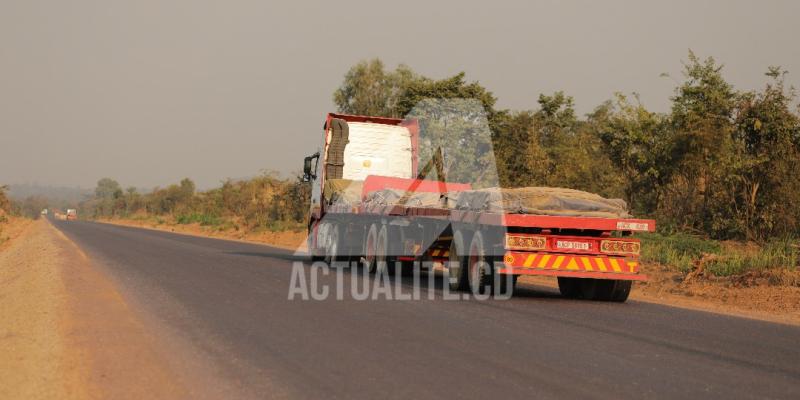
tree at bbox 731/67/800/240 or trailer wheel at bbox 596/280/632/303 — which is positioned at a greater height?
tree at bbox 731/67/800/240

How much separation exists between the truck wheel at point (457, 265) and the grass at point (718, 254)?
4.98 metres

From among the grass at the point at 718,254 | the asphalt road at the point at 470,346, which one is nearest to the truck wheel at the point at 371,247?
the asphalt road at the point at 470,346

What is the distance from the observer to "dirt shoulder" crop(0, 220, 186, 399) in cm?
641

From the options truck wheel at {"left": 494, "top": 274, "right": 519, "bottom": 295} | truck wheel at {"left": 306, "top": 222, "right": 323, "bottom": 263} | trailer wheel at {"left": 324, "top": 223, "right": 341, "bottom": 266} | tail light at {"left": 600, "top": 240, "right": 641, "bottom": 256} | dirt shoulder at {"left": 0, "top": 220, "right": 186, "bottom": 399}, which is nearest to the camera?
dirt shoulder at {"left": 0, "top": 220, "right": 186, "bottom": 399}

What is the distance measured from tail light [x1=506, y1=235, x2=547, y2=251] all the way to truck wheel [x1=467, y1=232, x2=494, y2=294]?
704mm

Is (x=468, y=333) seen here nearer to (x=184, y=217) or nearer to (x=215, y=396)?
(x=215, y=396)

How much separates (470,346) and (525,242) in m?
4.83

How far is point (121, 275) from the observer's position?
16.5m

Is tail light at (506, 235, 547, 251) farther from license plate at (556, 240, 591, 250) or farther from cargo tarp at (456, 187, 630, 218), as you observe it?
cargo tarp at (456, 187, 630, 218)

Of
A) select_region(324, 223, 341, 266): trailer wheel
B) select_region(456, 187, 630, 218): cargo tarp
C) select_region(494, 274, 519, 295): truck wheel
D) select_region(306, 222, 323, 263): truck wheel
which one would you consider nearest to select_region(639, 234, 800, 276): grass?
select_region(456, 187, 630, 218): cargo tarp

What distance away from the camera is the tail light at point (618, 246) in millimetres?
13188

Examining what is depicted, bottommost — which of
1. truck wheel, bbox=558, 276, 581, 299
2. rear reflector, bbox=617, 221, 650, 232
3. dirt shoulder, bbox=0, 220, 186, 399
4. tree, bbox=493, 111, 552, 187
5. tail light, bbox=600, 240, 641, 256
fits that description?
dirt shoulder, bbox=0, 220, 186, 399

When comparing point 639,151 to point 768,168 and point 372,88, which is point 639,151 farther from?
point 372,88

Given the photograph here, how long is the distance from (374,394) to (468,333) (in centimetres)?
317
